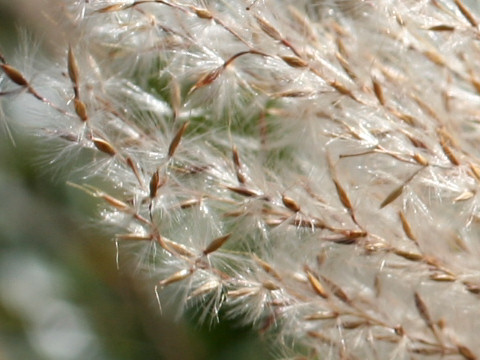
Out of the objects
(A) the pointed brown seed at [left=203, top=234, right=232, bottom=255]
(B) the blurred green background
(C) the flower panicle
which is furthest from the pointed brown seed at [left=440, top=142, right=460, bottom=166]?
(B) the blurred green background

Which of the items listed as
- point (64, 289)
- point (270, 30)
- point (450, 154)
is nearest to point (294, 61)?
point (270, 30)

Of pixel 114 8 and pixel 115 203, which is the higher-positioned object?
pixel 114 8

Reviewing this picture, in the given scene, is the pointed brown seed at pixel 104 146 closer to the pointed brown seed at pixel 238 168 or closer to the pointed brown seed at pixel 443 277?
the pointed brown seed at pixel 238 168

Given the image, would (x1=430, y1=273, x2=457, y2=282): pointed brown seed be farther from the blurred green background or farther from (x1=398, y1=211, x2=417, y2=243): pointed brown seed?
the blurred green background

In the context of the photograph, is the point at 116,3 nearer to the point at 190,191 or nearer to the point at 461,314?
the point at 190,191

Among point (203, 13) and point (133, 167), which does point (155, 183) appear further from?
point (203, 13)

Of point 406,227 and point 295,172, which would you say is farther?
point 295,172
